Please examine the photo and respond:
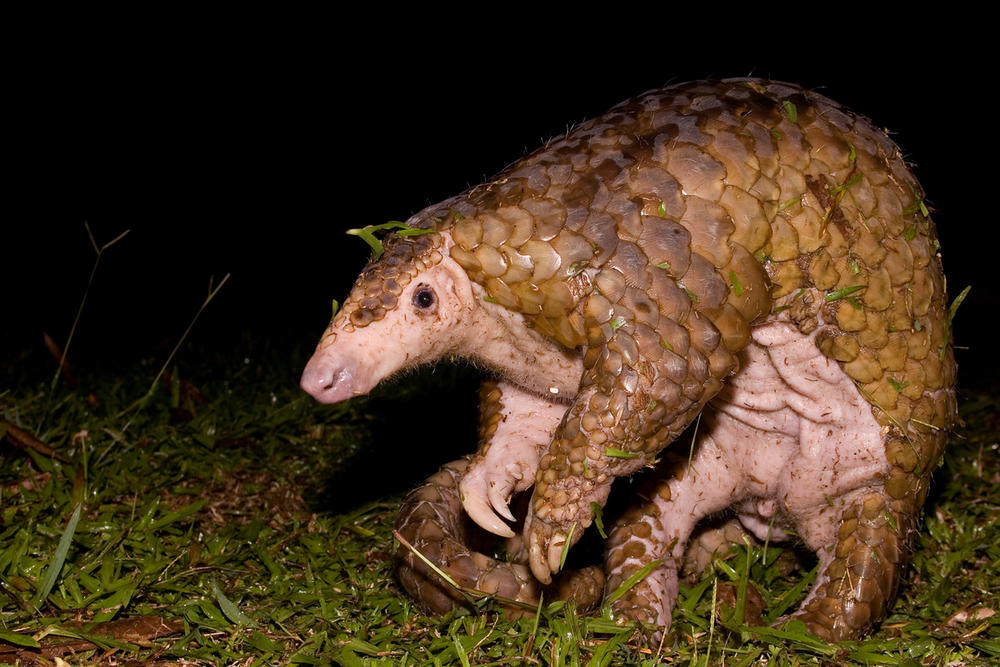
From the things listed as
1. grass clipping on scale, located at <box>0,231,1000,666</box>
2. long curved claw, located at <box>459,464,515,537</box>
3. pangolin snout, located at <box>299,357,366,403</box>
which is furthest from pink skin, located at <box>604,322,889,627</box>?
pangolin snout, located at <box>299,357,366,403</box>

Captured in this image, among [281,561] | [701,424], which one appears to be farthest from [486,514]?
[281,561]

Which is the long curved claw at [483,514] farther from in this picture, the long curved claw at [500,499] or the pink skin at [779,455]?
the pink skin at [779,455]

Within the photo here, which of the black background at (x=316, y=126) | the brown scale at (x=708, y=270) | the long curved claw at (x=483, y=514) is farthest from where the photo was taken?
the black background at (x=316, y=126)

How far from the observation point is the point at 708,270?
2600mm

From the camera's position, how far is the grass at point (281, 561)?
274 cm

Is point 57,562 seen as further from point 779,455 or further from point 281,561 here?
point 779,455

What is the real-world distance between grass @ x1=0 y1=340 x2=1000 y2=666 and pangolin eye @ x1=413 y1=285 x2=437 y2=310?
89 centimetres

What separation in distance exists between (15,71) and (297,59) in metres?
3.04

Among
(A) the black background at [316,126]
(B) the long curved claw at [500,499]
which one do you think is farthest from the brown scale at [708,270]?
(A) the black background at [316,126]

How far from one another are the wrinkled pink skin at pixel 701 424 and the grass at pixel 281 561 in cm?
23

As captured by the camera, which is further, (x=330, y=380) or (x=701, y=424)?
(x=701, y=424)

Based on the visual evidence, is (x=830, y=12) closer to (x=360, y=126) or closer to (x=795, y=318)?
(x=360, y=126)

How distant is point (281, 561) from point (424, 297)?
4.00 feet

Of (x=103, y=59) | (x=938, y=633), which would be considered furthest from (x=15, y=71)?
(x=938, y=633)
